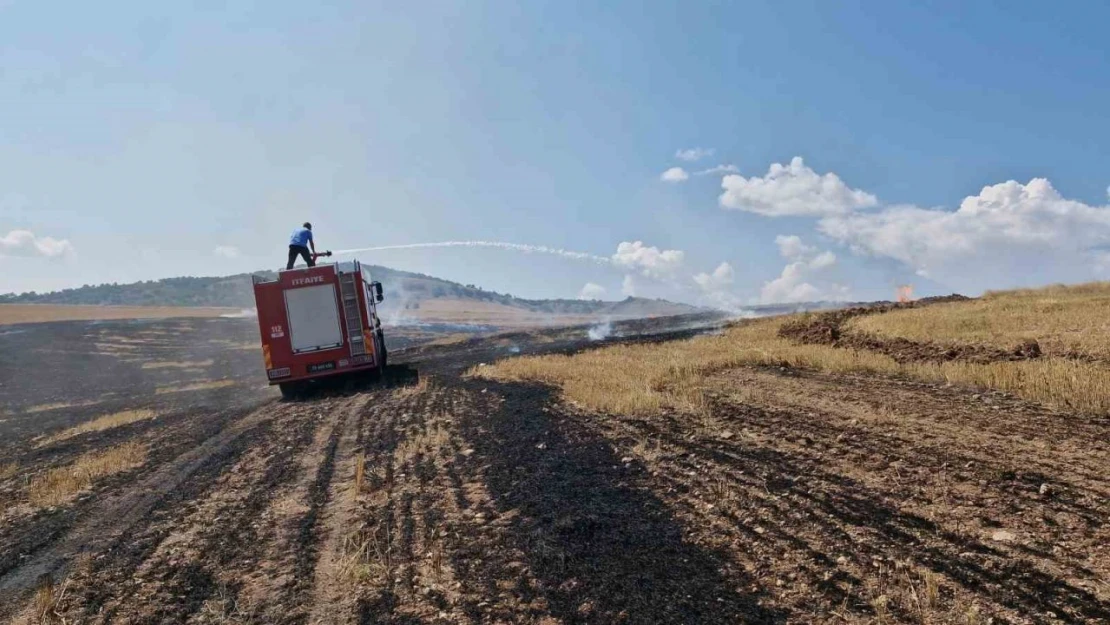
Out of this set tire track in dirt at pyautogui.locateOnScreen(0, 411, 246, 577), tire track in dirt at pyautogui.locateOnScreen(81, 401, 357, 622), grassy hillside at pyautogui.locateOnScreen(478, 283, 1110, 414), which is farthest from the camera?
grassy hillside at pyautogui.locateOnScreen(478, 283, 1110, 414)

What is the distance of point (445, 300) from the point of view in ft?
519

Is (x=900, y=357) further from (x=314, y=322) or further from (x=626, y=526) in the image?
(x=314, y=322)

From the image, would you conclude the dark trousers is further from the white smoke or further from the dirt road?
the white smoke

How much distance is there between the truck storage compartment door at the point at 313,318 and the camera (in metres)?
18.0

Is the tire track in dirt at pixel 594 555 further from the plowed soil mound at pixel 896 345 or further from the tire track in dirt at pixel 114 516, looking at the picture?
the plowed soil mound at pixel 896 345

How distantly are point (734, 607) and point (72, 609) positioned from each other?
4914 mm

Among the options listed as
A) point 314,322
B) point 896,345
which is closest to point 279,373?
point 314,322

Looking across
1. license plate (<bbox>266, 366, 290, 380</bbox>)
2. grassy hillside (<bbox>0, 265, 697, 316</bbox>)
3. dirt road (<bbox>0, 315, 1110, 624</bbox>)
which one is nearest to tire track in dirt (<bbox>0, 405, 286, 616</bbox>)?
dirt road (<bbox>0, 315, 1110, 624</bbox>)

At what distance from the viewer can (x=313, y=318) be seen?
18078mm

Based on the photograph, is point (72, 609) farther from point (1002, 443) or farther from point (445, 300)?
point (445, 300)

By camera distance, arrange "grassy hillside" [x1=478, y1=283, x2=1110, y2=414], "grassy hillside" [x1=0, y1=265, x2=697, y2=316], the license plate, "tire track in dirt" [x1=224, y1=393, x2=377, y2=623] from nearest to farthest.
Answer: "tire track in dirt" [x1=224, y1=393, x2=377, y2=623], "grassy hillside" [x1=478, y1=283, x2=1110, y2=414], the license plate, "grassy hillside" [x1=0, y1=265, x2=697, y2=316]

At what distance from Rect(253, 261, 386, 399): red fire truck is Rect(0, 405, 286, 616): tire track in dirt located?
6198mm

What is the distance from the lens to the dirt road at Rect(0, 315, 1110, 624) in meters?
4.27

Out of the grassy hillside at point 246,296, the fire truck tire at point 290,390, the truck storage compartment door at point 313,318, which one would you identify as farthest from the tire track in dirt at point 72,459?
the grassy hillside at point 246,296
